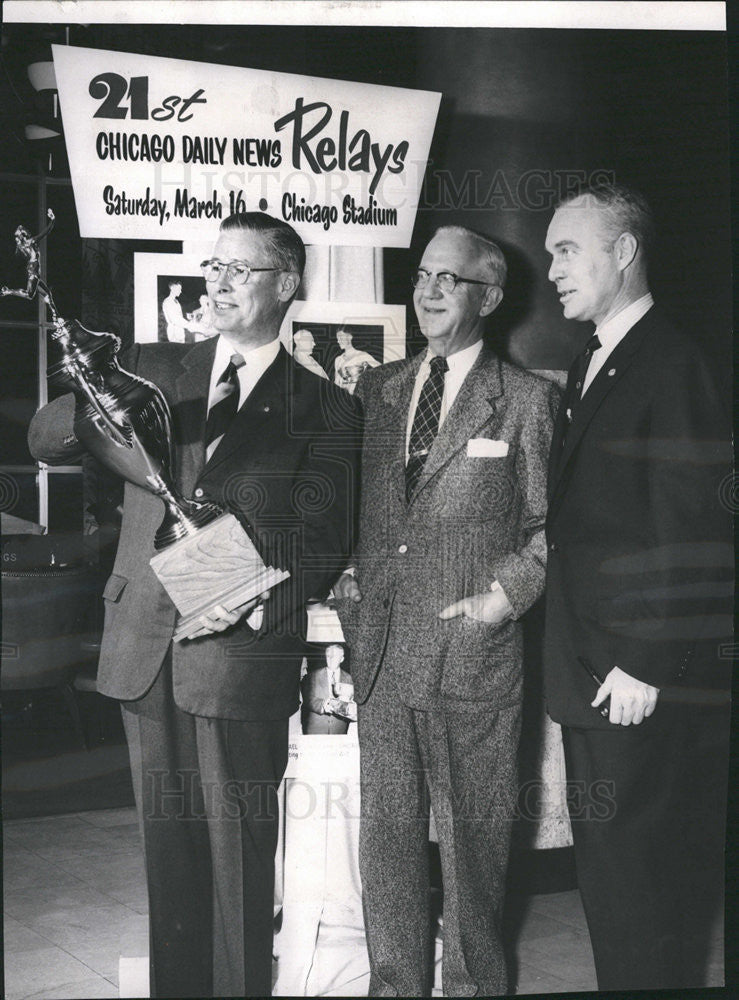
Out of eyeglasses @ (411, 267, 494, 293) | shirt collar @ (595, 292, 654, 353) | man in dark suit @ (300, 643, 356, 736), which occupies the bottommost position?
man in dark suit @ (300, 643, 356, 736)

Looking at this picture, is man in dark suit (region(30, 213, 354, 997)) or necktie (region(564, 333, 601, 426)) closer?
man in dark suit (region(30, 213, 354, 997))

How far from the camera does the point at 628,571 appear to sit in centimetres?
344

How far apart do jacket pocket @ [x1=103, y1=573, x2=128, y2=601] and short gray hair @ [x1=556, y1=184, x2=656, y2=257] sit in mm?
1588

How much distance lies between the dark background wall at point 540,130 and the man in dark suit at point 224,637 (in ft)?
1.01

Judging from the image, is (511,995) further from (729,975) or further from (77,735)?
(77,735)

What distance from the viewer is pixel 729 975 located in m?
3.83

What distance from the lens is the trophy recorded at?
133 inches

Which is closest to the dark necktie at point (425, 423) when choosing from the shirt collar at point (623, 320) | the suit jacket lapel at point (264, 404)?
the suit jacket lapel at point (264, 404)

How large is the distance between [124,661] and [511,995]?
4.72 feet

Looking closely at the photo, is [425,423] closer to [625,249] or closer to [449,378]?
[449,378]

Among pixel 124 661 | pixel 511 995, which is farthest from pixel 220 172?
pixel 511 995

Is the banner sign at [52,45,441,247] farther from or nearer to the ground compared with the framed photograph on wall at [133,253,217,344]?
farther from the ground

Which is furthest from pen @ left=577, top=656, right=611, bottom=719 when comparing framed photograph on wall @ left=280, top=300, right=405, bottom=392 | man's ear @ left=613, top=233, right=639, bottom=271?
man's ear @ left=613, top=233, right=639, bottom=271

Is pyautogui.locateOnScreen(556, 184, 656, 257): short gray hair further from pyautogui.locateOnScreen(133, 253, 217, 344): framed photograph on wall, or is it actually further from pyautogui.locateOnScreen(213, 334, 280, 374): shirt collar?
pyautogui.locateOnScreen(133, 253, 217, 344): framed photograph on wall
